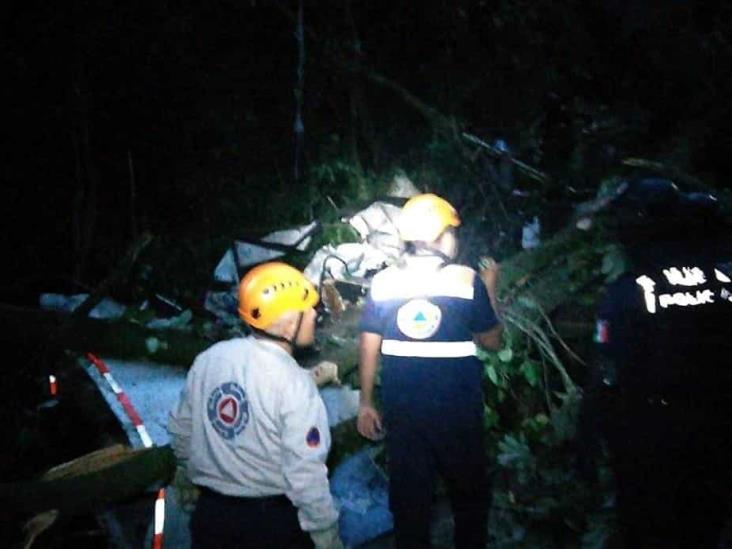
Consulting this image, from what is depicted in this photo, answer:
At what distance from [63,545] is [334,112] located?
5943 mm

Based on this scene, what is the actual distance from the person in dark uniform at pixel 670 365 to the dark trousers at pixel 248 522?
55.0 inches

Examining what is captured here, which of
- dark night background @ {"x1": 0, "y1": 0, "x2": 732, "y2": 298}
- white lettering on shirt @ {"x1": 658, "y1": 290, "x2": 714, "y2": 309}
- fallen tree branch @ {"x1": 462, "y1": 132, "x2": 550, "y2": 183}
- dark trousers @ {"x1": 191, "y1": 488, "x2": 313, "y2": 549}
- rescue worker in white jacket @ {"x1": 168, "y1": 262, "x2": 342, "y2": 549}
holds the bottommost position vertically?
dark trousers @ {"x1": 191, "y1": 488, "x2": 313, "y2": 549}

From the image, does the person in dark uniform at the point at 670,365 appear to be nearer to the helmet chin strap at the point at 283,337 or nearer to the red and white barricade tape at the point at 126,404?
the helmet chin strap at the point at 283,337

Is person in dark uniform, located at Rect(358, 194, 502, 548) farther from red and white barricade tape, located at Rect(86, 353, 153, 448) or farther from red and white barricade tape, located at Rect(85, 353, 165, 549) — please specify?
red and white barricade tape, located at Rect(86, 353, 153, 448)

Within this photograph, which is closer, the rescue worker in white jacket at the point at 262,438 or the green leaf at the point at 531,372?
the rescue worker in white jacket at the point at 262,438

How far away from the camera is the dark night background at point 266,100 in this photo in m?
6.96

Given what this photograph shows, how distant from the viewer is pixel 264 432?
8.31ft

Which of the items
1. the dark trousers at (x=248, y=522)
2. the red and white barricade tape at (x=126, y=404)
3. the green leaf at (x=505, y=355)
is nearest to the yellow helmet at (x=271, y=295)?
the dark trousers at (x=248, y=522)

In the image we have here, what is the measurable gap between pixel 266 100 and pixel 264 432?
6486mm

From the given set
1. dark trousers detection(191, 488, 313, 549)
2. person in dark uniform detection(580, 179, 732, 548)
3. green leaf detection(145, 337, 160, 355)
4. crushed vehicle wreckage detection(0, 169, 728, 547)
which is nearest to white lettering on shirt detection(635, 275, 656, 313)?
person in dark uniform detection(580, 179, 732, 548)

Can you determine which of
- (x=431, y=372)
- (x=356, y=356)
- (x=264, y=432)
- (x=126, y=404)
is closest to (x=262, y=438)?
(x=264, y=432)

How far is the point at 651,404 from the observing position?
294 centimetres

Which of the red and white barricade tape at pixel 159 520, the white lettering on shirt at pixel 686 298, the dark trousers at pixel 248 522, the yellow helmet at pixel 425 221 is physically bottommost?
the red and white barricade tape at pixel 159 520

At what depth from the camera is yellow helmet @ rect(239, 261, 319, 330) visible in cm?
268
